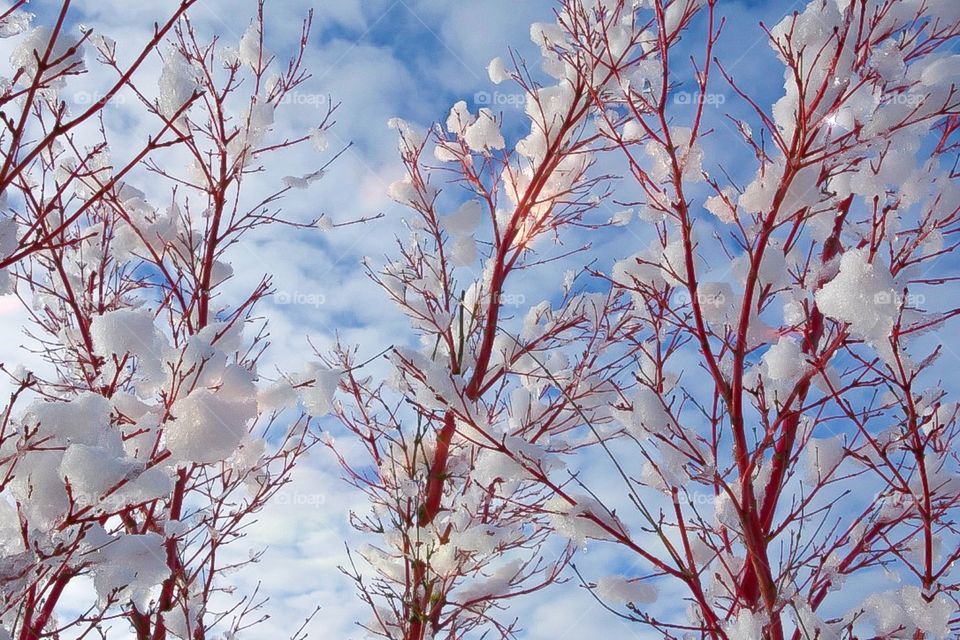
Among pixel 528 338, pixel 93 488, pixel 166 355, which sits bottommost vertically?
pixel 93 488

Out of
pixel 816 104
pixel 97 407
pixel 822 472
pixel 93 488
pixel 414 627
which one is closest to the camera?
pixel 93 488

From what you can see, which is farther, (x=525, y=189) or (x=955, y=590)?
(x=525, y=189)

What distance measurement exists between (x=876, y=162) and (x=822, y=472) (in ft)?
4.23

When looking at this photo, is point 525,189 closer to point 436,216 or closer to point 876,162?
point 436,216

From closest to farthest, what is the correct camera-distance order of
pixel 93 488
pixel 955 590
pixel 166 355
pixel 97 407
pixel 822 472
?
pixel 93 488 → pixel 97 407 → pixel 166 355 → pixel 955 590 → pixel 822 472

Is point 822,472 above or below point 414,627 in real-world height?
above

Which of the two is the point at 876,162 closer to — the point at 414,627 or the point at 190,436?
the point at 190,436

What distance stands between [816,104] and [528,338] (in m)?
2.77

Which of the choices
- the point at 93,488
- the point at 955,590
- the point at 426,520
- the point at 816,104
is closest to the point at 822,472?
the point at 955,590

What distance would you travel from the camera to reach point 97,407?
201 cm

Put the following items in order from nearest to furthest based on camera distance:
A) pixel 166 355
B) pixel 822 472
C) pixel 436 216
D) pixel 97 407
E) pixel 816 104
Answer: pixel 97 407, pixel 166 355, pixel 816 104, pixel 822 472, pixel 436 216

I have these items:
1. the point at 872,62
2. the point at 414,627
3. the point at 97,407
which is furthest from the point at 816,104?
the point at 414,627

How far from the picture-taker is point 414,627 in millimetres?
3832

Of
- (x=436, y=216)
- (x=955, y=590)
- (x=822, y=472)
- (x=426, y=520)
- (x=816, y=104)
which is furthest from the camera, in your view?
(x=436, y=216)
